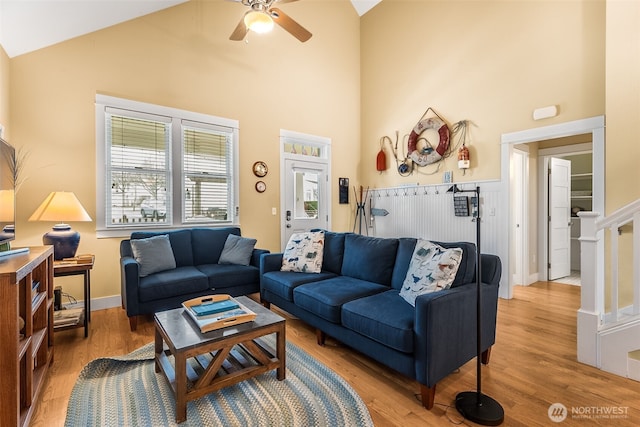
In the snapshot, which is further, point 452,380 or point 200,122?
point 200,122

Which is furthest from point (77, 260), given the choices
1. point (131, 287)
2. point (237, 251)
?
point (237, 251)

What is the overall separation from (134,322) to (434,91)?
4830 mm

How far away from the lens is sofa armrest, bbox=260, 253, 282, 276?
10.6ft

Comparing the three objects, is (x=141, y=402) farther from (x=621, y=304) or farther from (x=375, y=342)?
(x=621, y=304)

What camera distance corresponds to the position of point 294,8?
4934 millimetres

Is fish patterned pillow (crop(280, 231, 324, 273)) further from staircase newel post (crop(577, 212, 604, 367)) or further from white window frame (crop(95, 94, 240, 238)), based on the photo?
staircase newel post (crop(577, 212, 604, 367))

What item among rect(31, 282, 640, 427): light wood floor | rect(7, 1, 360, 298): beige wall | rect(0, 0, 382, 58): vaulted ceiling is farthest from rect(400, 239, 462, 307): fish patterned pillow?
rect(0, 0, 382, 58): vaulted ceiling

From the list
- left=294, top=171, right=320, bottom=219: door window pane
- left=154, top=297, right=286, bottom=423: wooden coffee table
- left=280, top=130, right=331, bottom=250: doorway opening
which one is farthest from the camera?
left=294, top=171, right=320, bottom=219: door window pane

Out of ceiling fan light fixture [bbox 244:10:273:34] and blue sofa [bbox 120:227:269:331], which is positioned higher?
ceiling fan light fixture [bbox 244:10:273:34]

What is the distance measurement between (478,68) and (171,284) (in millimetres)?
4598

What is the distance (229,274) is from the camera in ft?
10.9

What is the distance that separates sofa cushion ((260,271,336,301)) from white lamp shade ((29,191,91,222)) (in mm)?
1826

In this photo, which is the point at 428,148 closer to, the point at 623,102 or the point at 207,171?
the point at 623,102

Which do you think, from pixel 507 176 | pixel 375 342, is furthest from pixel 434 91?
pixel 375 342
